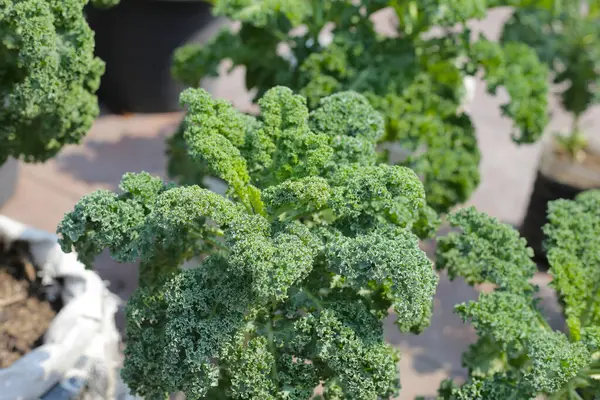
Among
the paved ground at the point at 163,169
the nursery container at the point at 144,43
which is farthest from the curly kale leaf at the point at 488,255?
the nursery container at the point at 144,43

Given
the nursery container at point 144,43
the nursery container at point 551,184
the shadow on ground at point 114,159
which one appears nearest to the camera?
the nursery container at point 551,184

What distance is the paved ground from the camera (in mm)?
3355

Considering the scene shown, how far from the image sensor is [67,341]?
7.93ft

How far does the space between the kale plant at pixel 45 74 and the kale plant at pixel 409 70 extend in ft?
2.03

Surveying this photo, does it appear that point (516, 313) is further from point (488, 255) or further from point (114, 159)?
point (114, 159)

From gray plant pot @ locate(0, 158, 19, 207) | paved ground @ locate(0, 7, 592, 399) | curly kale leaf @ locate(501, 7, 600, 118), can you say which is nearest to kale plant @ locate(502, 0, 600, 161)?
curly kale leaf @ locate(501, 7, 600, 118)

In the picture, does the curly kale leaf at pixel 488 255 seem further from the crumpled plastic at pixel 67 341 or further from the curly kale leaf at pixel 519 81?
the crumpled plastic at pixel 67 341

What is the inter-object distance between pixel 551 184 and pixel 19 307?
2.61 metres

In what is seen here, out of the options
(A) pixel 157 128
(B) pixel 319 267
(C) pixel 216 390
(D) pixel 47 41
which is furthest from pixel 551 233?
(A) pixel 157 128

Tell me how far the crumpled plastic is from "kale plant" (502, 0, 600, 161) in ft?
6.49

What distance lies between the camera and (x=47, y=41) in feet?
6.59

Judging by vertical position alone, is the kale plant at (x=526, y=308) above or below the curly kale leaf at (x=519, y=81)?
below

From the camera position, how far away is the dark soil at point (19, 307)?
8.15 feet

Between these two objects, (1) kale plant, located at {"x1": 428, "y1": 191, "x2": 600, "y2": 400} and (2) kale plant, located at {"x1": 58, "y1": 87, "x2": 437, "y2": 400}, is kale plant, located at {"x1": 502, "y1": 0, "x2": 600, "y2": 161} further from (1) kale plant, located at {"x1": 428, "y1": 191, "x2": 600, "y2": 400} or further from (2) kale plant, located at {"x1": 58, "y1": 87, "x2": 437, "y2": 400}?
(2) kale plant, located at {"x1": 58, "y1": 87, "x2": 437, "y2": 400}
